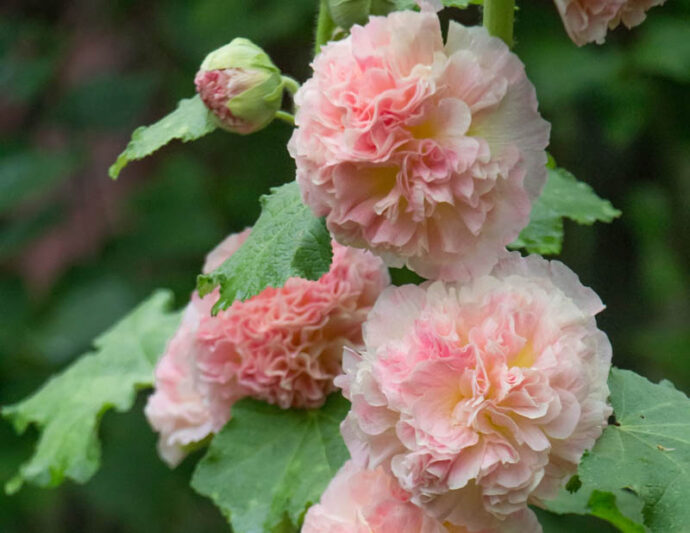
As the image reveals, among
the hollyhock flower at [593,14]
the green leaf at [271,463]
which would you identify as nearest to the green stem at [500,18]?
the hollyhock flower at [593,14]

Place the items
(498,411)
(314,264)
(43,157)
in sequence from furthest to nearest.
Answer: (43,157) → (314,264) → (498,411)

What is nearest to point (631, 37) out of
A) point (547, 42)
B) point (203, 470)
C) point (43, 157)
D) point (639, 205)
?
point (547, 42)

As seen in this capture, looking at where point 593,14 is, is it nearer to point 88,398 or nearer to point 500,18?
point 500,18

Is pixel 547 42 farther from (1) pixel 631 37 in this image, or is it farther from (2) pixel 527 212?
(2) pixel 527 212

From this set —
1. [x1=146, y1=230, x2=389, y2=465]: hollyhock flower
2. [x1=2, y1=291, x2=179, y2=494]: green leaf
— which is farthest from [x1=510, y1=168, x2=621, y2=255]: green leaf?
[x1=2, y1=291, x2=179, y2=494]: green leaf

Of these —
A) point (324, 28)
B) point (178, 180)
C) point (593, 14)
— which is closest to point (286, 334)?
point (324, 28)

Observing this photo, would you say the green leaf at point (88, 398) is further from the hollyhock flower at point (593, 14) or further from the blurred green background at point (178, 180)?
the blurred green background at point (178, 180)
